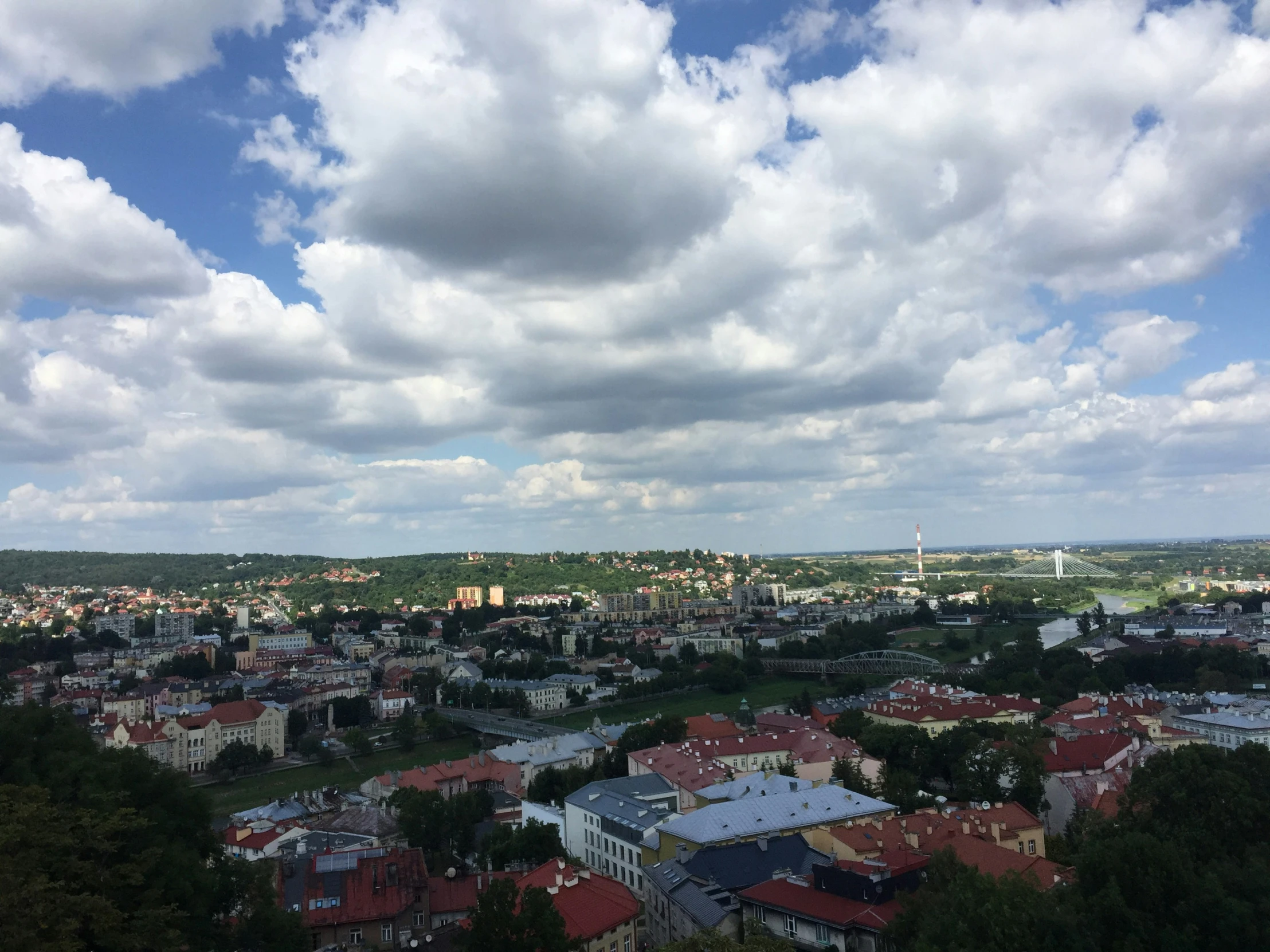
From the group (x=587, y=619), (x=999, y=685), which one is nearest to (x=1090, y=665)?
(x=999, y=685)

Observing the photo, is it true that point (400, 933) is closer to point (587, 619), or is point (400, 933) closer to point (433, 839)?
point (433, 839)

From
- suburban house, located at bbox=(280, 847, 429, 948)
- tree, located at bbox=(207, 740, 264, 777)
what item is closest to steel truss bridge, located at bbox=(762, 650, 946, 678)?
tree, located at bbox=(207, 740, 264, 777)

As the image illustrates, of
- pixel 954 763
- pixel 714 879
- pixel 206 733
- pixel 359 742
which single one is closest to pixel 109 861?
pixel 714 879

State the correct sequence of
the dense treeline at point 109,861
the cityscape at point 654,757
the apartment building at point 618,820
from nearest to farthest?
the dense treeline at point 109,861 < the cityscape at point 654,757 < the apartment building at point 618,820

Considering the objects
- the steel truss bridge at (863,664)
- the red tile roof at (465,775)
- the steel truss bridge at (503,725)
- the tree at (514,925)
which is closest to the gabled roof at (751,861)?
the tree at (514,925)

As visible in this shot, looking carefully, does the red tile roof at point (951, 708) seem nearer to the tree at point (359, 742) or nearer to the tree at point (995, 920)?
the tree at point (359, 742)
